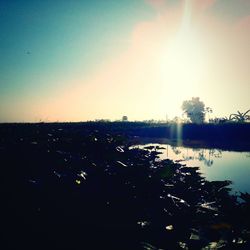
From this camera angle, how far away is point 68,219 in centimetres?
529

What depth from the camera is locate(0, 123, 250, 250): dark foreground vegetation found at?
4.91 meters

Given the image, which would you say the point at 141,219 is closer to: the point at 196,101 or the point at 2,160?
the point at 2,160

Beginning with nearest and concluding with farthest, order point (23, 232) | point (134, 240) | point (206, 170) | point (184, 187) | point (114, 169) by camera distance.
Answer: point (23, 232) → point (134, 240) → point (114, 169) → point (184, 187) → point (206, 170)

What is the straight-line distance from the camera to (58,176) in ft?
19.2

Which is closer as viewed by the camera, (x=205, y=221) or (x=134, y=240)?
(x=134, y=240)

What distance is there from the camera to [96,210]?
5777 mm

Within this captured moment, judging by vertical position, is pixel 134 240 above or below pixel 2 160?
below

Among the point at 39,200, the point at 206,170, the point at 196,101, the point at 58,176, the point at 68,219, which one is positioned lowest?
the point at 206,170

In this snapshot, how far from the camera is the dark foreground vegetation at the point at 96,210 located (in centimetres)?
491

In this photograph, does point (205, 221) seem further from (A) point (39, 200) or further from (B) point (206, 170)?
(B) point (206, 170)

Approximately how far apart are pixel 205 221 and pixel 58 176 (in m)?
3.39

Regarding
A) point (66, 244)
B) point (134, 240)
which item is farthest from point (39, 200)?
point (134, 240)

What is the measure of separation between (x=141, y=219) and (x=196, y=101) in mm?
124488

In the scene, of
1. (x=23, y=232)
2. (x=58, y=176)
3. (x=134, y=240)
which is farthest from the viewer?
(x=58, y=176)
